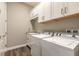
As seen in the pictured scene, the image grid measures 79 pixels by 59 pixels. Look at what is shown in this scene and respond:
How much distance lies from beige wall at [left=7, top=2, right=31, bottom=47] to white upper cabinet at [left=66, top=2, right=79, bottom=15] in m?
2.15

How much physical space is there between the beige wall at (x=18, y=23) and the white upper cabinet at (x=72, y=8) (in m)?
2.15

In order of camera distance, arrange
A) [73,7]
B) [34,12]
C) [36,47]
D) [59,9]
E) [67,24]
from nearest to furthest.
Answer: [73,7] → [59,9] → [67,24] → [36,47] → [34,12]

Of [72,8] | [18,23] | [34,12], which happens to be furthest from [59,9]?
[18,23]

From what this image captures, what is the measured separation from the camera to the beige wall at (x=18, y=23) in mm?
3410

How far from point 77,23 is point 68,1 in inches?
18.6

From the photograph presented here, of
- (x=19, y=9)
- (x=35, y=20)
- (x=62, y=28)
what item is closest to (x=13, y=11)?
(x=19, y=9)

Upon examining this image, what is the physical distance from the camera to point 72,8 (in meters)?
1.37

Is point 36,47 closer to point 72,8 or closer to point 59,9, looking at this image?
point 59,9

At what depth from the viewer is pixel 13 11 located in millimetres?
3617

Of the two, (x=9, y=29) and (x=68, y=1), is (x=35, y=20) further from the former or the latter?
(x=68, y=1)

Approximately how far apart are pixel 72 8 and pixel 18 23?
2.55 meters

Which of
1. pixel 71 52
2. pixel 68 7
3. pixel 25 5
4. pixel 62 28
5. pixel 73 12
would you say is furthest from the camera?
pixel 25 5

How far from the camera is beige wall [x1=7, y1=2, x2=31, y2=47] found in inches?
134

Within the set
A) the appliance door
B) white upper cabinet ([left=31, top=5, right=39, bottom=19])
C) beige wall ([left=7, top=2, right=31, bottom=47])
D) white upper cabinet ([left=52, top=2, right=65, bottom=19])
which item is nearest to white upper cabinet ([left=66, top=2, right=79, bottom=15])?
white upper cabinet ([left=52, top=2, right=65, bottom=19])
